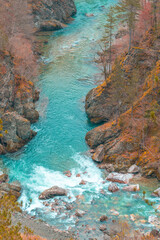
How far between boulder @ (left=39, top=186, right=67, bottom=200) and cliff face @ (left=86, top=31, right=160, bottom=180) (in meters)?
7.84

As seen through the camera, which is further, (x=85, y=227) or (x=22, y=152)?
(x=22, y=152)

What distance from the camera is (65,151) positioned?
40938mm

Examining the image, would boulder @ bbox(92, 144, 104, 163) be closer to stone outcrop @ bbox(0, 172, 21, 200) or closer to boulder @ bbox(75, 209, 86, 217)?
boulder @ bbox(75, 209, 86, 217)

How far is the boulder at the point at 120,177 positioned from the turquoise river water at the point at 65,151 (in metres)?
0.96

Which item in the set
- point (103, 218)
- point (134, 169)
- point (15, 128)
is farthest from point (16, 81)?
point (103, 218)

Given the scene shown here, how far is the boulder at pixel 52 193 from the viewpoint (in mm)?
32281

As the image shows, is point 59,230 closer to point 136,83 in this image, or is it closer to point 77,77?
point 136,83

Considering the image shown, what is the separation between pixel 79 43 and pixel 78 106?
27318 millimetres

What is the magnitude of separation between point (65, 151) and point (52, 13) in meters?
56.3

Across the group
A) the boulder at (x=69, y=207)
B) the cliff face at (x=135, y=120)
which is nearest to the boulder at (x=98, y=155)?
the cliff face at (x=135, y=120)

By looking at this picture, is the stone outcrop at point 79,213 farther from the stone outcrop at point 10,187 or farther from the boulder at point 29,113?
the boulder at point 29,113

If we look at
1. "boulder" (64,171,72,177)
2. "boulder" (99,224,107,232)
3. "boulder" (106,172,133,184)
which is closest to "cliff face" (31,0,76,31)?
"boulder" (64,171,72,177)

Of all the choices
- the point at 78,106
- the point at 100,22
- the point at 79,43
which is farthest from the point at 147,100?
the point at 100,22

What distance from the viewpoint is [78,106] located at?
5069cm
